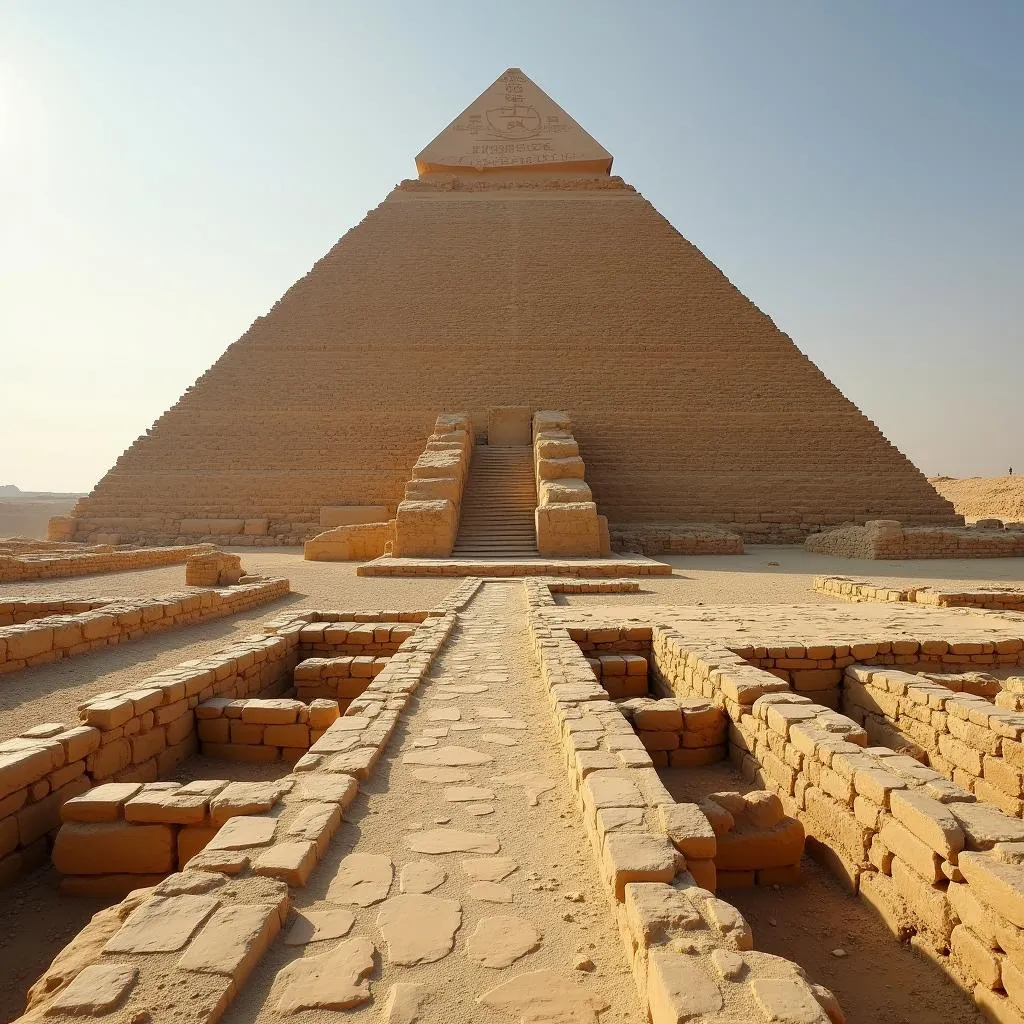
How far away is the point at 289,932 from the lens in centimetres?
162

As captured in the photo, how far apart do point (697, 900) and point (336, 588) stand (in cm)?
729

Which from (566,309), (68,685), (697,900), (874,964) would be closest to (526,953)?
(697,900)

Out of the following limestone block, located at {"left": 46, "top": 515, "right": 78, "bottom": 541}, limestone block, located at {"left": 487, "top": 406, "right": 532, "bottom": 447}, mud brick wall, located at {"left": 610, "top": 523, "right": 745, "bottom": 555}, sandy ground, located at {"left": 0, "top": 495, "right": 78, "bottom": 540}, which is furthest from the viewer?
sandy ground, located at {"left": 0, "top": 495, "right": 78, "bottom": 540}

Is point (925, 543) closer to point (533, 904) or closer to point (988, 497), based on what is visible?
point (533, 904)

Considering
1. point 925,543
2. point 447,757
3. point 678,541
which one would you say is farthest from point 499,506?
point 447,757

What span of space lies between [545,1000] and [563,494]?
10612 millimetres

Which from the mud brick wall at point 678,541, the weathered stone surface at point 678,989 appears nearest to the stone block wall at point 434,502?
the mud brick wall at point 678,541

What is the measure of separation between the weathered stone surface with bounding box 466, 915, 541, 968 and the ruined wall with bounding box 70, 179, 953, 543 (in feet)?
45.6

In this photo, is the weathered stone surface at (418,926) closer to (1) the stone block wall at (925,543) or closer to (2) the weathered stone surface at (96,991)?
(2) the weathered stone surface at (96,991)

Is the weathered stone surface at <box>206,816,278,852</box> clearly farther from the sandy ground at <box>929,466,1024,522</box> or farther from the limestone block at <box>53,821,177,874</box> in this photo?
the sandy ground at <box>929,466,1024,522</box>

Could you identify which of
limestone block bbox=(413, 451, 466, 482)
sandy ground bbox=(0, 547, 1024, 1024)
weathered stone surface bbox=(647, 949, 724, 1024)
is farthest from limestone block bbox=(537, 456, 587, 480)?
weathered stone surface bbox=(647, 949, 724, 1024)

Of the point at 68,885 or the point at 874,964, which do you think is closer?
the point at 874,964

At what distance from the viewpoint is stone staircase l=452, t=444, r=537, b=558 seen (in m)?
11.9

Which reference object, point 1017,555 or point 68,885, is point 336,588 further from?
point 1017,555
